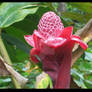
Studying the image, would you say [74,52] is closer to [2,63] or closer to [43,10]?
[2,63]

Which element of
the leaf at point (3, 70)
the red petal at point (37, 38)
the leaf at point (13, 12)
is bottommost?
the leaf at point (3, 70)

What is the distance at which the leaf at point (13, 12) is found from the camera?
0.72 metres

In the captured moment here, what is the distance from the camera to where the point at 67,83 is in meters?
0.34

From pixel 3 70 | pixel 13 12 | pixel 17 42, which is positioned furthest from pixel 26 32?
pixel 3 70

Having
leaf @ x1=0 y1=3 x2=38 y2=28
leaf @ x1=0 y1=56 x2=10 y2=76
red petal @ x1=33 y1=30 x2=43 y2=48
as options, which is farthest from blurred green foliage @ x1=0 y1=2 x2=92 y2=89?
red petal @ x1=33 y1=30 x2=43 y2=48

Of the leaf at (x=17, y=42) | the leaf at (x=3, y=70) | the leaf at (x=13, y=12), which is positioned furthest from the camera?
the leaf at (x=17, y=42)

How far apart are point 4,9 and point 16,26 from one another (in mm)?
184

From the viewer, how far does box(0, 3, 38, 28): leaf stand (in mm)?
718

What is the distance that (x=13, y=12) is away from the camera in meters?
0.75

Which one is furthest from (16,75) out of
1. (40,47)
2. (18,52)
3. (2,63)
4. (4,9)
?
(18,52)

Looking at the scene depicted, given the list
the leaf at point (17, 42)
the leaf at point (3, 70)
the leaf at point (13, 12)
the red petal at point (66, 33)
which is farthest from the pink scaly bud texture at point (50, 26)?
the leaf at point (17, 42)

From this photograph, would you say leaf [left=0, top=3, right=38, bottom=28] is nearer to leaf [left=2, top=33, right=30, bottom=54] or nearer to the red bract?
leaf [left=2, top=33, right=30, bottom=54]

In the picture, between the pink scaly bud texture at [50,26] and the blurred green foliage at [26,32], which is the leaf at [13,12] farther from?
the pink scaly bud texture at [50,26]

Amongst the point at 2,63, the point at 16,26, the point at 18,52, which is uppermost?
the point at 2,63
